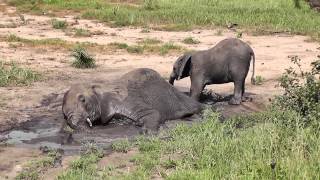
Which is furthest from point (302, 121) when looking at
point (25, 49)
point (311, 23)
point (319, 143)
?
point (311, 23)

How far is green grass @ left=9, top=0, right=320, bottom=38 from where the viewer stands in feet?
56.5

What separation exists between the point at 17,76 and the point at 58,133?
9.77 ft

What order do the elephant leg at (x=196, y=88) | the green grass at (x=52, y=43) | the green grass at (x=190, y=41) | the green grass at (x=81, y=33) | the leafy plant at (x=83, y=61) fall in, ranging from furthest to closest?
the green grass at (x=81, y=33), the green grass at (x=190, y=41), the green grass at (x=52, y=43), the leafy plant at (x=83, y=61), the elephant leg at (x=196, y=88)

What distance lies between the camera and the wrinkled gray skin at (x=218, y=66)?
8547mm

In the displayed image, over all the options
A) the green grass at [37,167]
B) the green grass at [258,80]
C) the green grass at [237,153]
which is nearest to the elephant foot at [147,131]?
the green grass at [237,153]

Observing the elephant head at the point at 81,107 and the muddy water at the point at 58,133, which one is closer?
the muddy water at the point at 58,133

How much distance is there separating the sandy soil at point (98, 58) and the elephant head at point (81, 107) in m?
0.75

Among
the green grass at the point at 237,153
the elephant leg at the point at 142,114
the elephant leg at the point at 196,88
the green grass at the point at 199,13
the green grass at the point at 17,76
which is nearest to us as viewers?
the green grass at the point at 237,153

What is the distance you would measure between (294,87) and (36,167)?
9.66ft

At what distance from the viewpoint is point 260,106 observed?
28.2 feet

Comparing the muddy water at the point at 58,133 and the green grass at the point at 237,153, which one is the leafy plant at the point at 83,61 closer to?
the muddy water at the point at 58,133

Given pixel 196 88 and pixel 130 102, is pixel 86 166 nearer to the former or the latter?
pixel 130 102

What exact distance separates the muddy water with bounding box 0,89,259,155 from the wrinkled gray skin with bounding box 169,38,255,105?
1.56 ft

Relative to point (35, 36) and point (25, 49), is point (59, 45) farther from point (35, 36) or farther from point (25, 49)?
point (35, 36)
